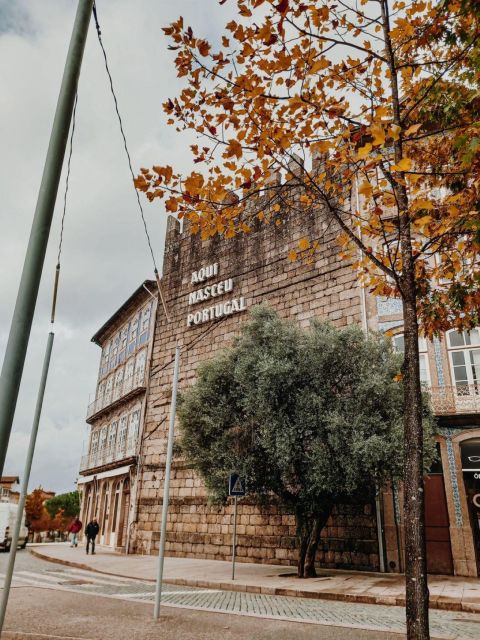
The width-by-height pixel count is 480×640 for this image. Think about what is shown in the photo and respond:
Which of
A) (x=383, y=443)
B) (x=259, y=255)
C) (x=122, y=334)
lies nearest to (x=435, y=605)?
(x=383, y=443)

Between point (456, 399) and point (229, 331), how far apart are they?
8.89 m

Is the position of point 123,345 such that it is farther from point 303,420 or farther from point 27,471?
point 27,471

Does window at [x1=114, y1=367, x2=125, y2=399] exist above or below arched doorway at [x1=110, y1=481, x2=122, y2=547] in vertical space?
above

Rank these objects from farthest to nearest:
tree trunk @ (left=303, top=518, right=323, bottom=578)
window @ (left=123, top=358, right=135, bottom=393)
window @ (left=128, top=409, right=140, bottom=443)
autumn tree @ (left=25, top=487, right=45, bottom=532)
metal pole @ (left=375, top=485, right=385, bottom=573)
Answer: autumn tree @ (left=25, top=487, right=45, bottom=532), window @ (left=123, top=358, right=135, bottom=393), window @ (left=128, top=409, right=140, bottom=443), metal pole @ (left=375, top=485, right=385, bottom=573), tree trunk @ (left=303, top=518, right=323, bottom=578)

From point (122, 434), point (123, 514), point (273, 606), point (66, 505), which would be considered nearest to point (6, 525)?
point (123, 514)

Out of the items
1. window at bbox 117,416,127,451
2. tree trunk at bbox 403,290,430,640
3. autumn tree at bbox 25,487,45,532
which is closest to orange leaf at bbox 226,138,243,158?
tree trunk at bbox 403,290,430,640

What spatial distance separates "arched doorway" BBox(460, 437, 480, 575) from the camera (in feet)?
42.4

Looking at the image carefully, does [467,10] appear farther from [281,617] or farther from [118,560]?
[118,560]

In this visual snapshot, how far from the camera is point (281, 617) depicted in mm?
7039

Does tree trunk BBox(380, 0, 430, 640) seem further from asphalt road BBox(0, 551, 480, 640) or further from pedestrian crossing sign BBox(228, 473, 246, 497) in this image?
pedestrian crossing sign BBox(228, 473, 246, 497)

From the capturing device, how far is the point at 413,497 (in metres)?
4.39

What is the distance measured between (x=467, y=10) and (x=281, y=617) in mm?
7359

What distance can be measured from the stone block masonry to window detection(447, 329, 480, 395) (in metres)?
2.87

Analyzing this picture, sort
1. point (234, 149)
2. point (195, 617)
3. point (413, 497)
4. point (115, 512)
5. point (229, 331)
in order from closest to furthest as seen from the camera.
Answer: point (413, 497)
point (234, 149)
point (195, 617)
point (229, 331)
point (115, 512)
